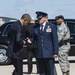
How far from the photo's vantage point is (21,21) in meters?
9.31

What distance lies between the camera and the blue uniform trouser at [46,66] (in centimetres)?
925

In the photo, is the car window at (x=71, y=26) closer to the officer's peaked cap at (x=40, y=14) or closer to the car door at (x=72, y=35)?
the car door at (x=72, y=35)

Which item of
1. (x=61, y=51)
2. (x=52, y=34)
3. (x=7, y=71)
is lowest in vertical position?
(x=7, y=71)

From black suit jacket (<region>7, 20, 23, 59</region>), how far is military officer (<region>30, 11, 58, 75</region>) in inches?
15.0

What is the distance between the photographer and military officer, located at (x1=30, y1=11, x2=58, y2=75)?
916 cm

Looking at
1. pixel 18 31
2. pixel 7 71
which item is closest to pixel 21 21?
pixel 18 31

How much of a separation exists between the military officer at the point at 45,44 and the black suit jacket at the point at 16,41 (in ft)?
1.25

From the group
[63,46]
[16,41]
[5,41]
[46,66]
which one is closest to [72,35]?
[5,41]

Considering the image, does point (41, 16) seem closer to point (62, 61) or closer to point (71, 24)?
point (62, 61)

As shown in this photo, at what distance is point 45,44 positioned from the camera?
9.17 metres

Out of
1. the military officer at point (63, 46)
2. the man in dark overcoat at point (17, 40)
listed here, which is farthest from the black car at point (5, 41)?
the man in dark overcoat at point (17, 40)

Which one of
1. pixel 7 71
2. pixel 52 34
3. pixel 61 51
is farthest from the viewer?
pixel 7 71

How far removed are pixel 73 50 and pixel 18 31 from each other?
7549 mm

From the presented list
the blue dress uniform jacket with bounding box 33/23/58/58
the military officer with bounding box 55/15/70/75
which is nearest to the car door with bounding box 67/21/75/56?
the military officer with bounding box 55/15/70/75
